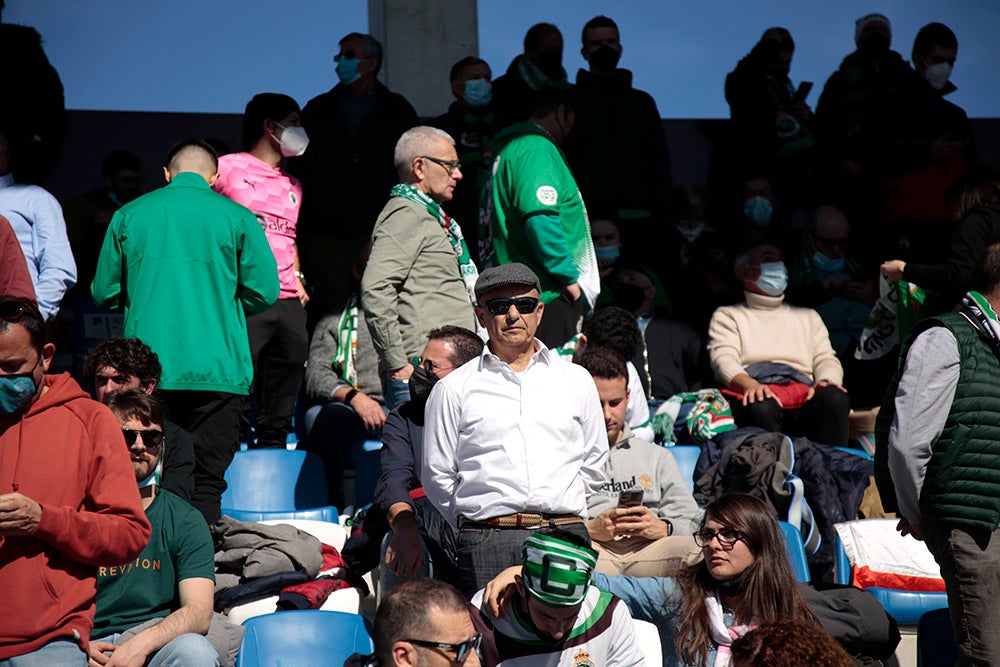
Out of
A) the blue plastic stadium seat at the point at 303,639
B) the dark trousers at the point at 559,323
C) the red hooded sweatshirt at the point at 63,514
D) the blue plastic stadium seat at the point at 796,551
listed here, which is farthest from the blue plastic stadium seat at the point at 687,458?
the red hooded sweatshirt at the point at 63,514

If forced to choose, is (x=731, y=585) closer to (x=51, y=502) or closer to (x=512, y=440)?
(x=512, y=440)

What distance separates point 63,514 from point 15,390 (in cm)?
35

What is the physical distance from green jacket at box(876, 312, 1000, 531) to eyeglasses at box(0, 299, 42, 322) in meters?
2.68

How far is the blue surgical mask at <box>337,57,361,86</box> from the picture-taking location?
7648 mm

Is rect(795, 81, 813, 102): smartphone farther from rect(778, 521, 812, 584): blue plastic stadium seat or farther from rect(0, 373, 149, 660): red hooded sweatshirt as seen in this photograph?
rect(0, 373, 149, 660): red hooded sweatshirt

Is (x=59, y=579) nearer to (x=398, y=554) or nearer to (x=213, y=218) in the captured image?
(x=398, y=554)

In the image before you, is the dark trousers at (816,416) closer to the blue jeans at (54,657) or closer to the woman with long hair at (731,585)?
the woman with long hair at (731,585)

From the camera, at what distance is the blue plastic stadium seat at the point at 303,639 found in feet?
13.5

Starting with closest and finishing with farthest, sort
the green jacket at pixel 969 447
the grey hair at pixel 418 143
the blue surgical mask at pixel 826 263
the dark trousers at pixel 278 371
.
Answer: the green jacket at pixel 969 447
the grey hair at pixel 418 143
the dark trousers at pixel 278 371
the blue surgical mask at pixel 826 263

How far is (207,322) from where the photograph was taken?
203 inches

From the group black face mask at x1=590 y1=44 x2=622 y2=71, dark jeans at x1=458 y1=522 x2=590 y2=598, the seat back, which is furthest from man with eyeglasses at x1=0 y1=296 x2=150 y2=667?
black face mask at x1=590 y1=44 x2=622 y2=71

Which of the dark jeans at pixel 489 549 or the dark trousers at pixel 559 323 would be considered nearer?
the dark jeans at pixel 489 549

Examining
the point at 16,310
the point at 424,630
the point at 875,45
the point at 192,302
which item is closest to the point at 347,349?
the point at 192,302

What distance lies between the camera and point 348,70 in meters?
7.66
